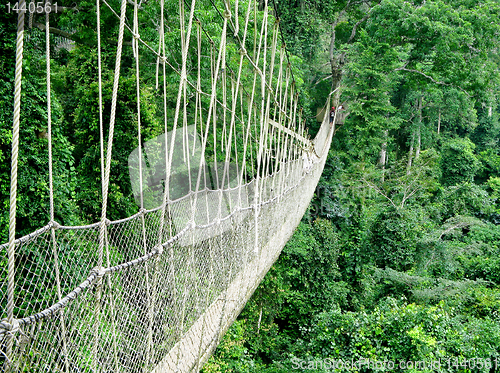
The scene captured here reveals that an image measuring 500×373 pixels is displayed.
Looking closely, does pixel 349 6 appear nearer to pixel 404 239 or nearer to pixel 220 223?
pixel 404 239

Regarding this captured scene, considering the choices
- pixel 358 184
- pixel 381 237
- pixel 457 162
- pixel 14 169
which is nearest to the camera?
pixel 14 169

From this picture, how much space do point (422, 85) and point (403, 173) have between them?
210 centimetres

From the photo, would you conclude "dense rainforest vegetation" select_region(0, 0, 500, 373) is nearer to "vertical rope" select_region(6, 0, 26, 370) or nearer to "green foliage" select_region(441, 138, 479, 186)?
"green foliage" select_region(441, 138, 479, 186)

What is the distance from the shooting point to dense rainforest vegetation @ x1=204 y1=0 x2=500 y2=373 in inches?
212

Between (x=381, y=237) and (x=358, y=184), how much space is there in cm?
154

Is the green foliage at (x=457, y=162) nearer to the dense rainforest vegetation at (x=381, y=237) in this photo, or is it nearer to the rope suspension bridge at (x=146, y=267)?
the dense rainforest vegetation at (x=381, y=237)

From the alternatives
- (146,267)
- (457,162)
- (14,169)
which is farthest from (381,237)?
(14,169)

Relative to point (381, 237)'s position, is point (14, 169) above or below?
above

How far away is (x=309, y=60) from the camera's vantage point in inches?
412

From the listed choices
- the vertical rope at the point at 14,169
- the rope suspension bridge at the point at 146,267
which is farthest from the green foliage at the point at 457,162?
the vertical rope at the point at 14,169

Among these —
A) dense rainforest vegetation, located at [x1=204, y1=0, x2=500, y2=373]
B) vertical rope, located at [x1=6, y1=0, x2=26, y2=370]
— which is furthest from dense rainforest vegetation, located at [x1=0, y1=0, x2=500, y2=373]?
vertical rope, located at [x1=6, y1=0, x2=26, y2=370]

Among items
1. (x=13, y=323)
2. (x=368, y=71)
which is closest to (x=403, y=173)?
(x=368, y=71)

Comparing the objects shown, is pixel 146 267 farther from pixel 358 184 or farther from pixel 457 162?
pixel 457 162

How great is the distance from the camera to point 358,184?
9898 millimetres
